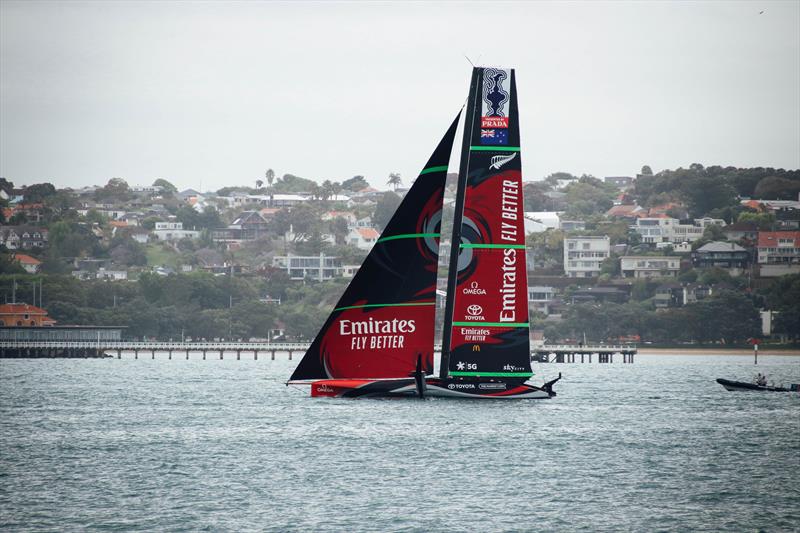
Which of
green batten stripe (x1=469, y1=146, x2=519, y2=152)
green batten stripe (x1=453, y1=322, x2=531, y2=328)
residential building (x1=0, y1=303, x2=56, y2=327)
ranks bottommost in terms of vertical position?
green batten stripe (x1=453, y1=322, x2=531, y2=328)

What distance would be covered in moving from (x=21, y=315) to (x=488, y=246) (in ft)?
417

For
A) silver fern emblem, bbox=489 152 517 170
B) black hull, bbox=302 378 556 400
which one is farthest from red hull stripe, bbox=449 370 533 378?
silver fern emblem, bbox=489 152 517 170

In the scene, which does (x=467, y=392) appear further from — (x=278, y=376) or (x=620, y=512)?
(x=278, y=376)

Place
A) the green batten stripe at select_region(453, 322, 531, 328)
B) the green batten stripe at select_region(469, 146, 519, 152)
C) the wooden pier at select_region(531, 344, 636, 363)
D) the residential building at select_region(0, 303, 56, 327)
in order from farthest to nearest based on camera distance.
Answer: the residential building at select_region(0, 303, 56, 327) → the wooden pier at select_region(531, 344, 636, 363) → the green batten stripe at select_region(453, 322, 531, 328) → the green batten stripe at select_region(469, 146, 519, 152)

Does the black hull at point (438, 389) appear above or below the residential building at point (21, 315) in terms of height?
below

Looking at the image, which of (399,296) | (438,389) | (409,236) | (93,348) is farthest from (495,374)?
(93,348)

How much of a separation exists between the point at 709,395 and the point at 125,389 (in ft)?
112

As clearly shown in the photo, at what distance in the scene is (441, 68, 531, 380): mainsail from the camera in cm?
5628

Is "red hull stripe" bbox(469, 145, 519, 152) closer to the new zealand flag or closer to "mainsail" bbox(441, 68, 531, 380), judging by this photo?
"mainsail" bbox(441, 68, 531, 380)

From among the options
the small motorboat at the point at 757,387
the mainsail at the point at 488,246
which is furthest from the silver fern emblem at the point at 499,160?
the small motorboat at the point at 757,387

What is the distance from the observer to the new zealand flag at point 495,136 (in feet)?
185

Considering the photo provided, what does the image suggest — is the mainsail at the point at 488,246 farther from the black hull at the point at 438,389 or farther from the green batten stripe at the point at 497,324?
the black hull at the point at 438,389

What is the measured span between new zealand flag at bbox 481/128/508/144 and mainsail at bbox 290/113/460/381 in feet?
4.17

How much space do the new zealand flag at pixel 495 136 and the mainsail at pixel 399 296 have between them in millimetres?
1271
